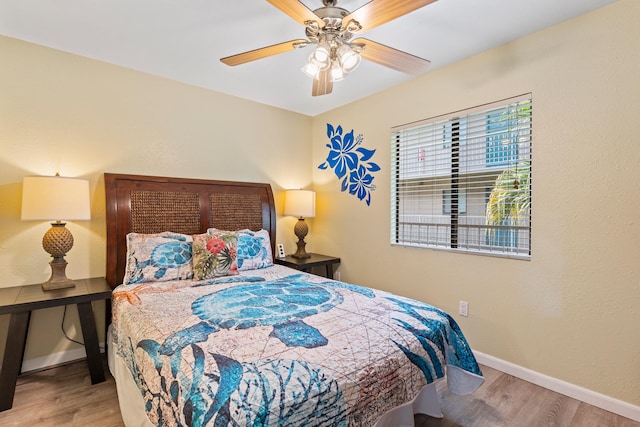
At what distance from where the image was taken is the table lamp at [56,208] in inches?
83.4

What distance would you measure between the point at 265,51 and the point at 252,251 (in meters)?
1.74

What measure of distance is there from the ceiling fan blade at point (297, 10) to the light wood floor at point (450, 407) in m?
2.31

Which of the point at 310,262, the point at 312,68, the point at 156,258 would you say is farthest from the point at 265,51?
the point at 310,262

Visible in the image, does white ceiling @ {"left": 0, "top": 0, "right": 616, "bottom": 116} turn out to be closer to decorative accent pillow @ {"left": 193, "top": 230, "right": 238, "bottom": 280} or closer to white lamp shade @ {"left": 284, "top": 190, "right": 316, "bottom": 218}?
white lamp shade @ {"left": 284, "top": 190, "right": 316, "bottom": 218}

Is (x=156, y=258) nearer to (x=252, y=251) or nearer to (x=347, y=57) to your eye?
(x=252, y=251)

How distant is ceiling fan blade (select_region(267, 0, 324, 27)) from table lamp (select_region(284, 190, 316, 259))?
211cm

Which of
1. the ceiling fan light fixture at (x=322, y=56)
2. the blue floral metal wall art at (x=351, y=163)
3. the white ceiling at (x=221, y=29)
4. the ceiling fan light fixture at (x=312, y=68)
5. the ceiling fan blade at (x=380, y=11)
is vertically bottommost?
the blue floral metal wall art at (x=351, y=163)

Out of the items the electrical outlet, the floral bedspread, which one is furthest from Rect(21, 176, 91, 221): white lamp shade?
the electrical outlet

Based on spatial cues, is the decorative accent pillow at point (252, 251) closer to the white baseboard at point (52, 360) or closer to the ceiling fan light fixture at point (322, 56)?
the white baseboard at point (52, 360)

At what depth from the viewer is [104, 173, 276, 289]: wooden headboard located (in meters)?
2.60

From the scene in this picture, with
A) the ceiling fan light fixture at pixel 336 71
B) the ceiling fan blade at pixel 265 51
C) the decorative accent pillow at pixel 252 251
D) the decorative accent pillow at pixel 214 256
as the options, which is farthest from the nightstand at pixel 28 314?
the ceiling fan light fixture at pixel 336 71

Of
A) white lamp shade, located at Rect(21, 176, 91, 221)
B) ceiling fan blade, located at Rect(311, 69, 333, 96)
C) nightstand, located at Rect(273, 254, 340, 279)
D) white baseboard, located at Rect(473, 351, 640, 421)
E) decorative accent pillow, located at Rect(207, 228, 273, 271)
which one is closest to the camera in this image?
white baseboard, located at Rect(473, 351, 640, 421)

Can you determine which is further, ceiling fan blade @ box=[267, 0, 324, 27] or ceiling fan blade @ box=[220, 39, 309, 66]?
ceiling fan blade @ box=[220, 39, 309, 66]

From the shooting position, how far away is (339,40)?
5.92 ft
